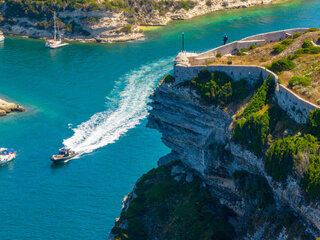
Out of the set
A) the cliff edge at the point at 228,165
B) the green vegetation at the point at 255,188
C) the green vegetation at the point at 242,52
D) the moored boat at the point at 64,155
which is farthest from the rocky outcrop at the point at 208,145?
the moored boat at the point at 64,155

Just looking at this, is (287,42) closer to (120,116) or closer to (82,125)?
(120,116)

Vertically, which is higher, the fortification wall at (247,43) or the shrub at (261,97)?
the fortification wall at (247,43)

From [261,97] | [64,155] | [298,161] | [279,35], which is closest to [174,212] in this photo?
[261,97]

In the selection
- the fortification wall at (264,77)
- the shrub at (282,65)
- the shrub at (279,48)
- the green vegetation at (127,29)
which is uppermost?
the shrub at (279,48)

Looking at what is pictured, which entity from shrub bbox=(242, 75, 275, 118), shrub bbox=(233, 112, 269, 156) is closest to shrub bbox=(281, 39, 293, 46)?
shrub bbox=(242, 75, 275, 118)

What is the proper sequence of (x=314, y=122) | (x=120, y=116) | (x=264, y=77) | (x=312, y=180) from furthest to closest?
(x=120, y=116)
(x=264, y=77)
(x=314, y=122)
(x=312, y=180)

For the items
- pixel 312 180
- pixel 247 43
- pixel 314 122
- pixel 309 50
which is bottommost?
pixel 312 180

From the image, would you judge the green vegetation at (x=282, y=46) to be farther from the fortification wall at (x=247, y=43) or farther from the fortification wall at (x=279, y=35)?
the fortification wall at (x=279, y=35)
